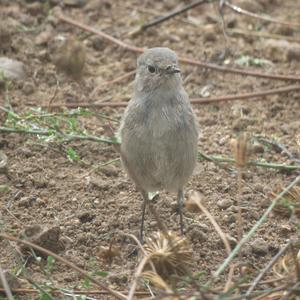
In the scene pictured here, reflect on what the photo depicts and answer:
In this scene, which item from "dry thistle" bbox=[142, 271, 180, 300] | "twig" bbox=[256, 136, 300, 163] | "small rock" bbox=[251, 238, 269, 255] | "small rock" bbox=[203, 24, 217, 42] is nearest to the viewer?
"dry thistle" bbox=[142, 271, 180, 300]

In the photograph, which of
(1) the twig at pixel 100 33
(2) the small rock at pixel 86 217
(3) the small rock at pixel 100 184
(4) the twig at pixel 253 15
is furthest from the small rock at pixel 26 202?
(4) the twig at pixel 253 15

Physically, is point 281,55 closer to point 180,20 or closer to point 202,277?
point 180,20

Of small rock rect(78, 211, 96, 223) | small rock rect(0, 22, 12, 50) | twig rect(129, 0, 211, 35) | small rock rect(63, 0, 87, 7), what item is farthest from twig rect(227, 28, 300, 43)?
small rock rect(78, 211, 96, 223)

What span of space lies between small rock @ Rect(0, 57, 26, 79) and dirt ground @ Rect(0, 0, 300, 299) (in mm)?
104

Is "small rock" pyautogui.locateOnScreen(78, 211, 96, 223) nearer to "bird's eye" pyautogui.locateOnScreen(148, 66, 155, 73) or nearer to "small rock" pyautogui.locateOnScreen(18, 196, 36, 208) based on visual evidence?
"small rock" pyautogui.locateOnScreen(18, 196, 36, 208)

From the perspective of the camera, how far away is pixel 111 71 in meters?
7.97

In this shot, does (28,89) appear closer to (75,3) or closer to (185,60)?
(185,60)

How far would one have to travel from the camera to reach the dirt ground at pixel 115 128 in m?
5.46

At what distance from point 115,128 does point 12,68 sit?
1303 mm

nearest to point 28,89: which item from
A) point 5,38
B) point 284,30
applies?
point 5,38

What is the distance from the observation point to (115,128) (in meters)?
6.88

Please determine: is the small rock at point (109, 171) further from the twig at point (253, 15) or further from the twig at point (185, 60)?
the twig at point (253, 15)

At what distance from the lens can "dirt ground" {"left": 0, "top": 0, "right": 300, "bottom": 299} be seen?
5.46 metres

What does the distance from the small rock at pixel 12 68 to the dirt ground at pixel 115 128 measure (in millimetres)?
104
